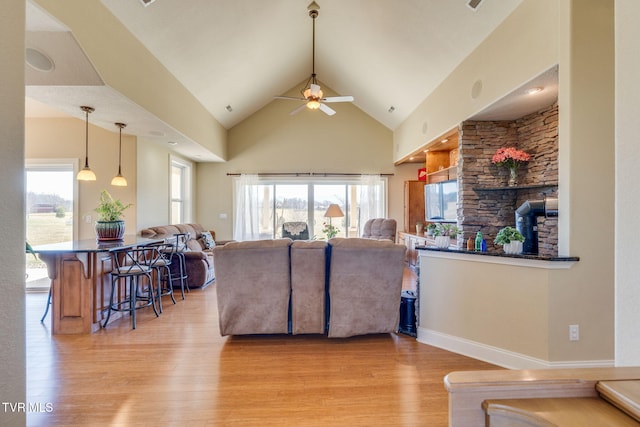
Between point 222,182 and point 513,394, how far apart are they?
733 centimetres

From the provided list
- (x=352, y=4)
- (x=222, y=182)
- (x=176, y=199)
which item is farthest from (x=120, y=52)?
(x=222, y=182)

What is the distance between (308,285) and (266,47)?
13.3 feet

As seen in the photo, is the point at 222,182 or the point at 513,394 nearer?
the point at 513,394

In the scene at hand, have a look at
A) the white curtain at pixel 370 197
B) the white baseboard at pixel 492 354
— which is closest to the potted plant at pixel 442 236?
the white baseboard at pixel 492 354

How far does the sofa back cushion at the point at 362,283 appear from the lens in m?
2.87

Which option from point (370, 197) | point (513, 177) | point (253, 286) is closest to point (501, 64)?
point (513, 177)

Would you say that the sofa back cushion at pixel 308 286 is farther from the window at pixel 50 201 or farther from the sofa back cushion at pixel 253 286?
the window at pixel 50 201

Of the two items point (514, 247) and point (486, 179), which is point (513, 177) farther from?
point (514, 247)

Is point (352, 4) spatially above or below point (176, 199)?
above

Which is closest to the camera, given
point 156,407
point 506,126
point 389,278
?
point 156,407

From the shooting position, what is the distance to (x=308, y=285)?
2934 mm

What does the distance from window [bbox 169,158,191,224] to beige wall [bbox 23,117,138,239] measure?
1534 mm

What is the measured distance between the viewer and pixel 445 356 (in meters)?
2.67

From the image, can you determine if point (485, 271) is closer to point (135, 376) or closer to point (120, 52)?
point (135, 376)
